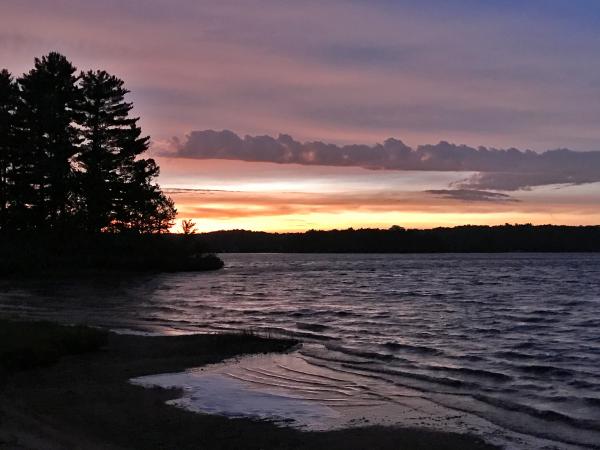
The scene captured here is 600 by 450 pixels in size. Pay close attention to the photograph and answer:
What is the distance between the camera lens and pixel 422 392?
15.2 m

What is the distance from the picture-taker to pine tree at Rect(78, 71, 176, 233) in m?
68.0

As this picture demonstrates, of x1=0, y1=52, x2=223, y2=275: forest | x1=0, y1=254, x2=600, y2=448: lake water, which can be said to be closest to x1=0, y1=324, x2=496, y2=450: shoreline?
x1=0, y1=254, x2=600, y2=448: lake water

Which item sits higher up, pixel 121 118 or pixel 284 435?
pixel 121 118

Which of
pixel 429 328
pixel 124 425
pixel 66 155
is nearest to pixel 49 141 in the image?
pixel 66 155

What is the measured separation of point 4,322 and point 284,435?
41.0 ft

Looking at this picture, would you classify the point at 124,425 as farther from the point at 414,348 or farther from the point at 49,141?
the point at 49,141

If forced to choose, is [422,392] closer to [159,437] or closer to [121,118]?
[159,437]

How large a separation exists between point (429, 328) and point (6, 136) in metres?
52.4

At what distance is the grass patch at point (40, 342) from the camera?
15.8 meters

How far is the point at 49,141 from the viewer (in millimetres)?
65625

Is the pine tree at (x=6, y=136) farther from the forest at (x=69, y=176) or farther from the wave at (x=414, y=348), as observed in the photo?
the wave at (x=414, y=348)

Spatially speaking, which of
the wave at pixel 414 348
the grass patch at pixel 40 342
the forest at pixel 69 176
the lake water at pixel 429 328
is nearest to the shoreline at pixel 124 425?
the grass patch at pixel 40 342

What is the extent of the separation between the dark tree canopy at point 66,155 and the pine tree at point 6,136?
97mm

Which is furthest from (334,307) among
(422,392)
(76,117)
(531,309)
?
(76,117)
